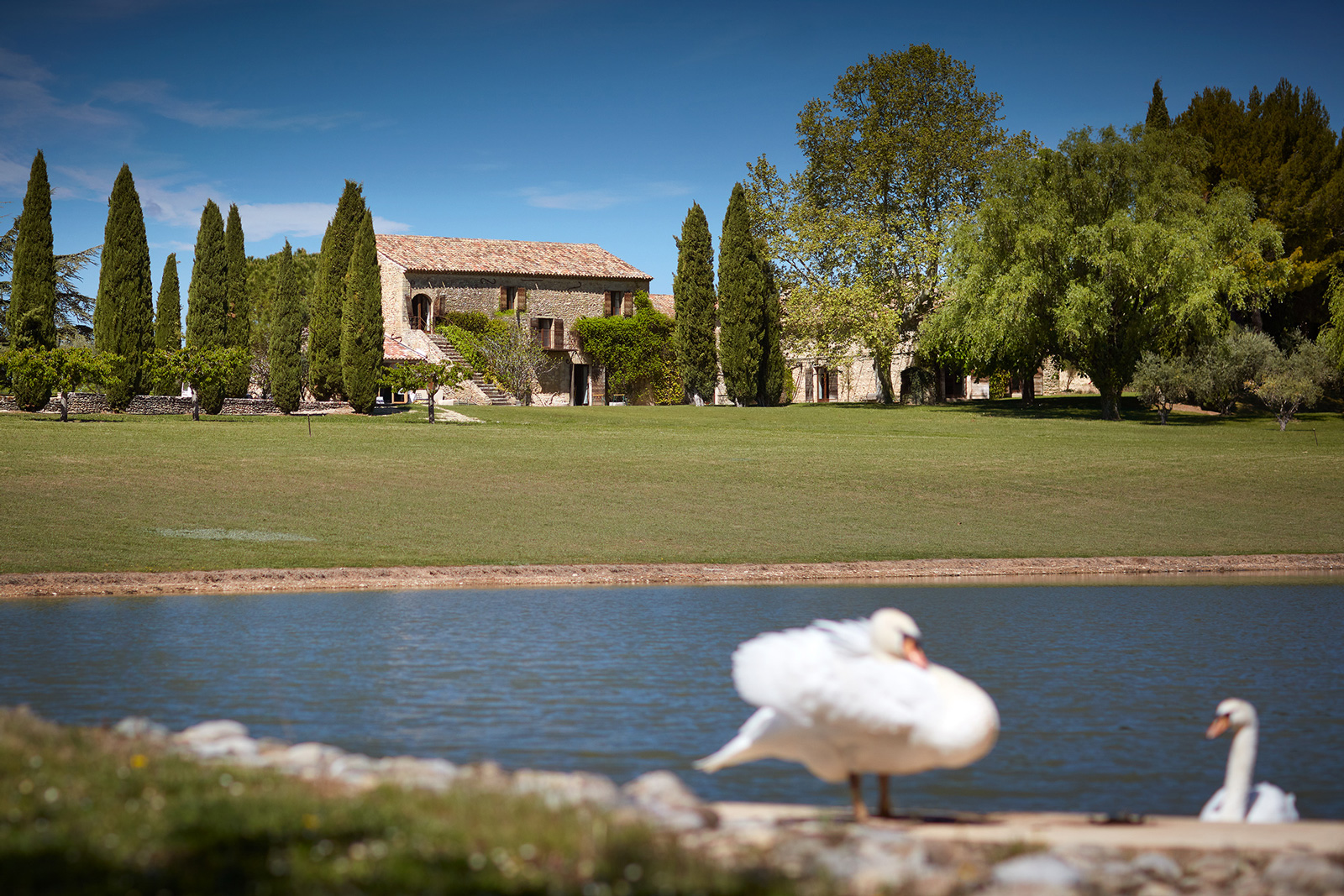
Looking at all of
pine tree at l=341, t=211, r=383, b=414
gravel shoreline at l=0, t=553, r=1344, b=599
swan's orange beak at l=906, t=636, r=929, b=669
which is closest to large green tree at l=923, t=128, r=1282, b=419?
gravel shoreline at l=0, t=553, r=1344, b=599

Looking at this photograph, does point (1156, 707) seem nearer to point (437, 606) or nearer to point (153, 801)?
point (153, 801)

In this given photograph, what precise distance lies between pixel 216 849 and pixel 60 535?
1926 centimetres

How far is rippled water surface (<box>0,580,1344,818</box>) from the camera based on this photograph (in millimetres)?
8414

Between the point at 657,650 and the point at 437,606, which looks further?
the point at 437,606

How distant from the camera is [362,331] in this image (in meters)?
51.1

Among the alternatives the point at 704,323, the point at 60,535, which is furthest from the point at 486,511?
the point at 704,323

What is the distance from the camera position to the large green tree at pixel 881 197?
56.9 m

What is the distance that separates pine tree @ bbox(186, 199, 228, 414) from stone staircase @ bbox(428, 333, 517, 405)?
539 inches

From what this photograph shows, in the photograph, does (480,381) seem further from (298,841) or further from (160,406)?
(298,841)

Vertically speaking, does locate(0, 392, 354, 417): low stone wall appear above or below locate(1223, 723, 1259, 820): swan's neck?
above

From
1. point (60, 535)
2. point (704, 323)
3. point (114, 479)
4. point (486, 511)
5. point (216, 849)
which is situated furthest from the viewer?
point (704, 323)

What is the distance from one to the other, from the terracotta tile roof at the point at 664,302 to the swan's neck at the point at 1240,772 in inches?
2719

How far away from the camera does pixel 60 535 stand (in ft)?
70.0

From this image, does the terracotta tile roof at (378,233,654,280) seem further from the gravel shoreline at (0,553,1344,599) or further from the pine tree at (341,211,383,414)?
the gravel shoreline at (0,553,1344,599)
